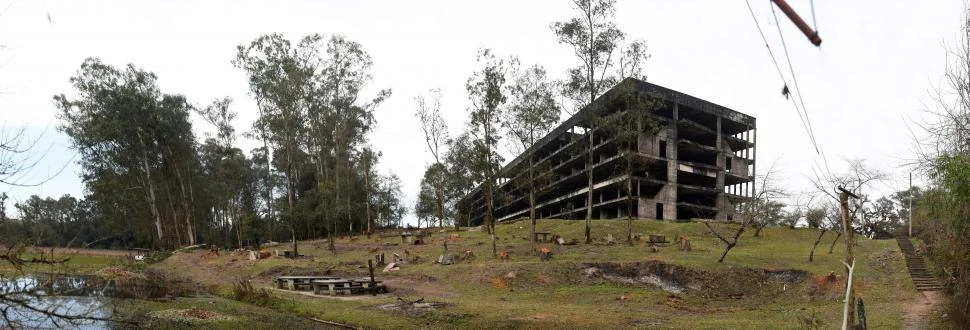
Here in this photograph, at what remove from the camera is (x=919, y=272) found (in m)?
35.7

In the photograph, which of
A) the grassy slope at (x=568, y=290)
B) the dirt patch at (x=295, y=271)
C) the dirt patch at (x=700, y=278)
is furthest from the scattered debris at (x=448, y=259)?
the dirt patch at (x=700, y=278)

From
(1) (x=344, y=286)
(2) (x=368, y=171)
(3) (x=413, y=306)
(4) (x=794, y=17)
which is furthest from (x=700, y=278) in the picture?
(2) (x=368, y=171)

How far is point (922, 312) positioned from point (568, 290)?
49.6 feet

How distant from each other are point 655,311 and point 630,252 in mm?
13150

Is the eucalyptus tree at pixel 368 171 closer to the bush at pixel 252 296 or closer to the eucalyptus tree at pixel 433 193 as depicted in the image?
the eucalyptus tree at pixel 433 193

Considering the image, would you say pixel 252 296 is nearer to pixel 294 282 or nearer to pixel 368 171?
pixel 294 282

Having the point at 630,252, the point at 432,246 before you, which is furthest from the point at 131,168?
the point at 630,252

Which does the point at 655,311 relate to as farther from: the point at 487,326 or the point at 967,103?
the point at 967,103

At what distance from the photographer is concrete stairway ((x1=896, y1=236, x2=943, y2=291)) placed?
1283 inches

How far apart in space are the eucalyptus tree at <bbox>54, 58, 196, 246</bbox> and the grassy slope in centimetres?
1640

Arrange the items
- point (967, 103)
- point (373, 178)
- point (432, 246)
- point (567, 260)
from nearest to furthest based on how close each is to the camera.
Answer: point (967, 103)
point (567, 260)
point (432, 246)
point (373, 178)

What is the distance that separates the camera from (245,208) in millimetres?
88875

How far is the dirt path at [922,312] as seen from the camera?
22.4 meters

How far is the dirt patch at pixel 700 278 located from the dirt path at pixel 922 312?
5831 mm
